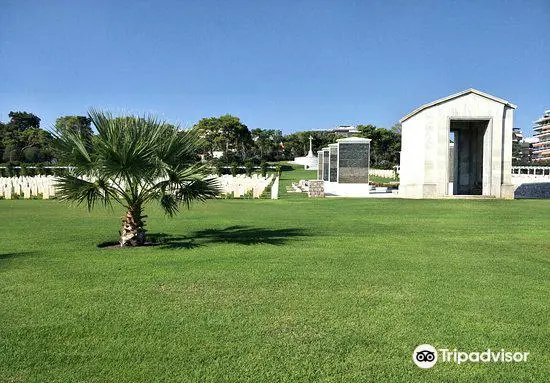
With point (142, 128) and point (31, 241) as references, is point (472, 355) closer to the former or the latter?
point (142, 128)

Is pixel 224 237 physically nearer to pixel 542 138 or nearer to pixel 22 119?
pixel 22 119

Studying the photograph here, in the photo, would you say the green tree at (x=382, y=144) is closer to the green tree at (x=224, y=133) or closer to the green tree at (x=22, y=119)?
the green tree at (x=224, y=133)

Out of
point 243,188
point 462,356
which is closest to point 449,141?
point 243,188

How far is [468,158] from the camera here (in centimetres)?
2472

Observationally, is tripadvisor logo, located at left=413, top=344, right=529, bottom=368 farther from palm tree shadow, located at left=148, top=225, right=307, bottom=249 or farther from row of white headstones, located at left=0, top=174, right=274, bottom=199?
row of white headstones, located at left=0, top=174, right=274, bottom=199

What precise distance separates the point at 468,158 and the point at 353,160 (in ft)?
19.4

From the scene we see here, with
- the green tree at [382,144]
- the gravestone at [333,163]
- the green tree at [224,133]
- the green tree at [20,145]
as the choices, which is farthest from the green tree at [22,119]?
the gravestone at [333,163]

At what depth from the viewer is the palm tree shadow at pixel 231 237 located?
28.7 feet

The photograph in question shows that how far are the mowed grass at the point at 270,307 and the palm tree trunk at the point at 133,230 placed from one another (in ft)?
1.79

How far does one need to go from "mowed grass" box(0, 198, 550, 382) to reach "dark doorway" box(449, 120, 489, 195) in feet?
50.5

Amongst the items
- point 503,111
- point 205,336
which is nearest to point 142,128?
point 205,336

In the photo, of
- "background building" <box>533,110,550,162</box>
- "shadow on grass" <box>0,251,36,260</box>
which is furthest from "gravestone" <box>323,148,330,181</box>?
"background building" <box>533,110,550,162</box>

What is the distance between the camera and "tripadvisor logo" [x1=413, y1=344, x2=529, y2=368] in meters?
3.49

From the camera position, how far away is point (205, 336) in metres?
3.93
